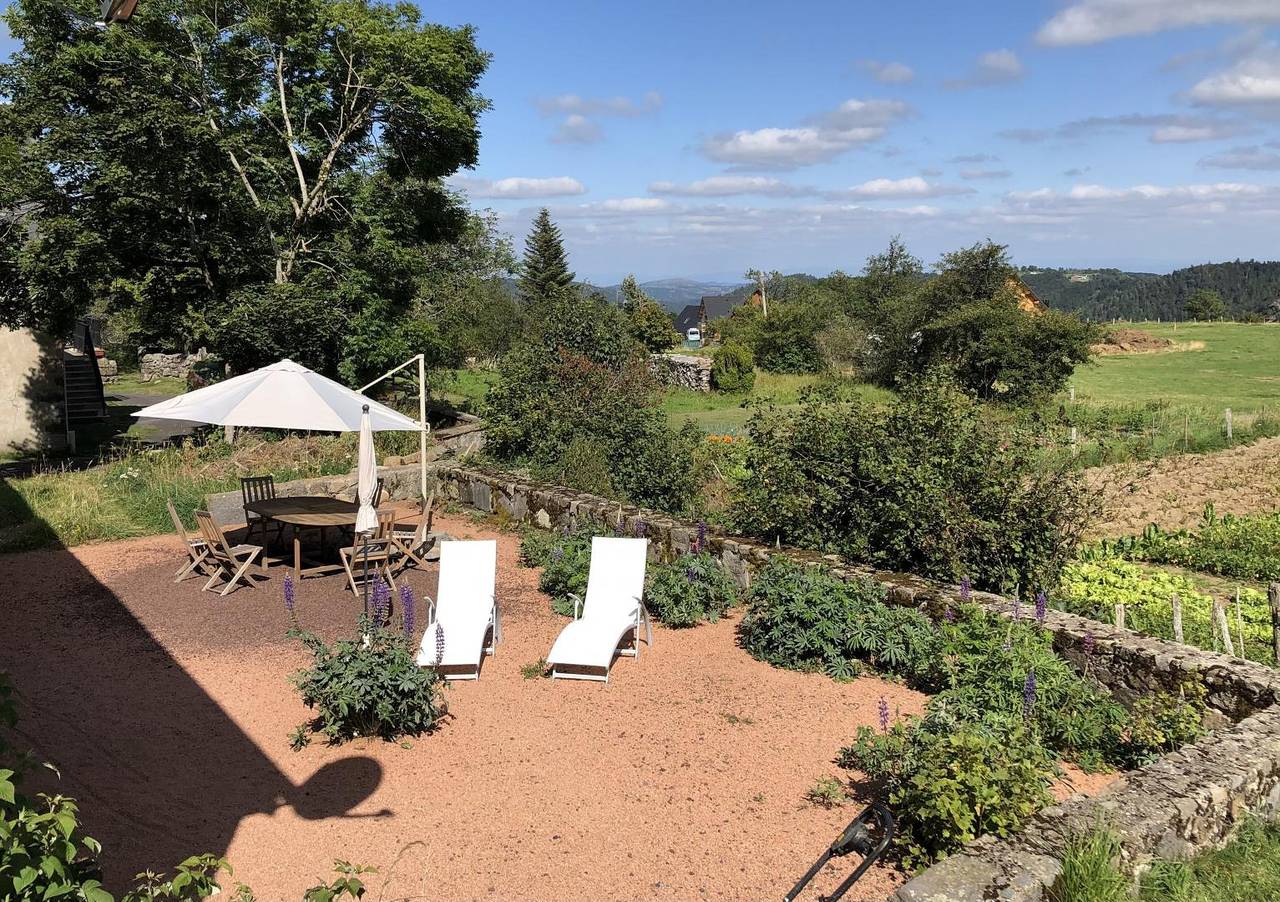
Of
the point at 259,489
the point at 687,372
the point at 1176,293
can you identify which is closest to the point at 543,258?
the point at 687,372

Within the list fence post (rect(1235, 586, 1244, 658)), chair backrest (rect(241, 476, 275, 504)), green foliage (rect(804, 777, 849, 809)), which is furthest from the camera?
chair backrest (rect(241, 476, 275, 504))

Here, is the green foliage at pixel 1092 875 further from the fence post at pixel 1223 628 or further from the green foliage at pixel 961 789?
the fence post at pixel 1223 628

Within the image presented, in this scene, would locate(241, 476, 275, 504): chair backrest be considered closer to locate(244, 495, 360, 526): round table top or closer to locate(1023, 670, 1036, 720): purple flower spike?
locate(244, 495, 360, 526): round table top

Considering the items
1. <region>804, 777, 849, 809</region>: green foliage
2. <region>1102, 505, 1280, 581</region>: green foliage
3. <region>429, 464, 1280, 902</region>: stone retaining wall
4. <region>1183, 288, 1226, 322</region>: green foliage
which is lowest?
<region>1102, 505, 1280, 581</region>: green foliage

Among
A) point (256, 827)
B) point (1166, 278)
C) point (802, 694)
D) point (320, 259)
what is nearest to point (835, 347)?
point (320, 259)

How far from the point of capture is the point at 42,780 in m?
A: 4.62

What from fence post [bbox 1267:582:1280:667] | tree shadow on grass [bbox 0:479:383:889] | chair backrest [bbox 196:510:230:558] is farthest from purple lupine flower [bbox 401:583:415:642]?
fence post [bbox 1267:582:1280:667]

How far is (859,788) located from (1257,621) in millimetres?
5457

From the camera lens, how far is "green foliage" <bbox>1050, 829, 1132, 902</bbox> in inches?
116

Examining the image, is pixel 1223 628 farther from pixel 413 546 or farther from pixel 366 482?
pixel 413 546

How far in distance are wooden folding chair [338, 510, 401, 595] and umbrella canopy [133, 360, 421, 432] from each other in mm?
1104

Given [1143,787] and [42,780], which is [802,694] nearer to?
[1143,787]

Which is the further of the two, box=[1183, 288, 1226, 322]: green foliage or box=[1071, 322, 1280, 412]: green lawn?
box=[1183, 288, 1226, 322]: green foliage

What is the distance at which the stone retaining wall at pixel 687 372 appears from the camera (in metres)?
33.2
